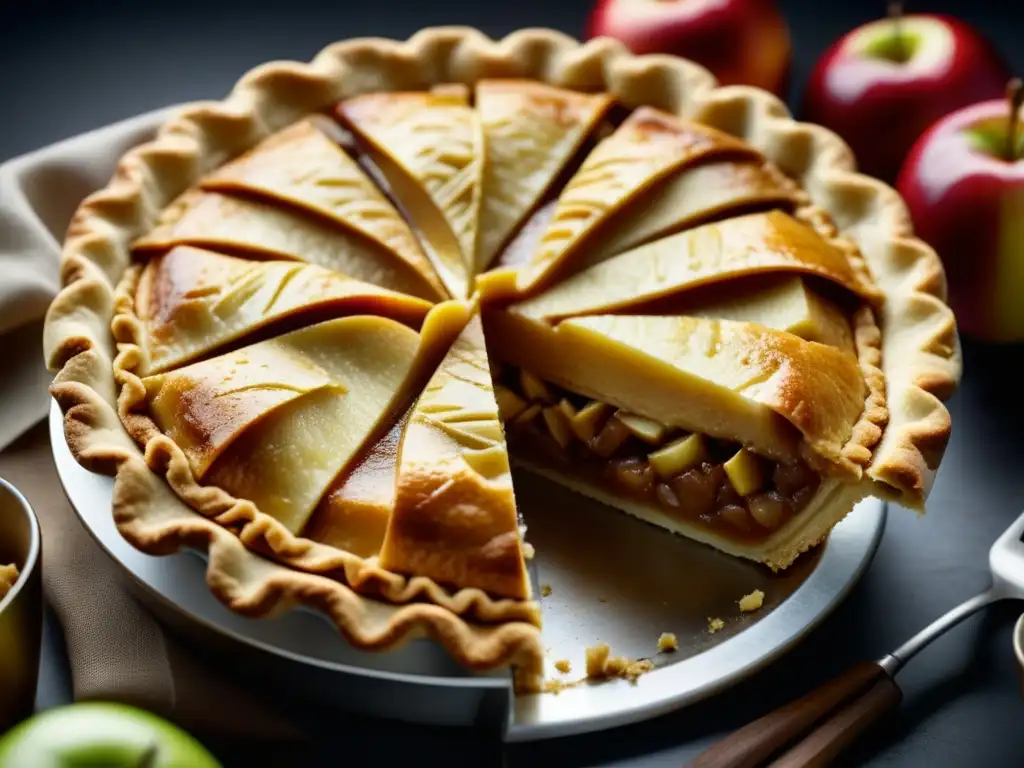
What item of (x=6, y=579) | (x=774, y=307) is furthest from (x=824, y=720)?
(x=6, y=579)

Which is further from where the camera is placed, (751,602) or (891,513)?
(891,513)

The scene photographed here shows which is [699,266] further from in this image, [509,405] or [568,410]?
[509,405]

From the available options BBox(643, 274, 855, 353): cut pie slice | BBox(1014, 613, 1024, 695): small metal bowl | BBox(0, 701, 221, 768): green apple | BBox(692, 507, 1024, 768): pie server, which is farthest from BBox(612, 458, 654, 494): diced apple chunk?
BBox(0, 701, 221, 768): green apple

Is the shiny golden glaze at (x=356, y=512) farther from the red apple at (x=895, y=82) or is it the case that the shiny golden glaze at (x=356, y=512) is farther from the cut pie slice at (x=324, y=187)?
the red apple at (x=895, y=82)

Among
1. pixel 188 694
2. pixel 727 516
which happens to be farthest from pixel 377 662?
pixel 727 516

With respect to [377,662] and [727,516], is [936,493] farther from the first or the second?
[377,662]

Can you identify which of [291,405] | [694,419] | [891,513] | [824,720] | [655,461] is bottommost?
[891,513]

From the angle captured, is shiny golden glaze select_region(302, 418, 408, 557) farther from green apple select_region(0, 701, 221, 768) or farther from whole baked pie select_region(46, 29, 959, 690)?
green apple select_region(0, 701, 221, 768)
